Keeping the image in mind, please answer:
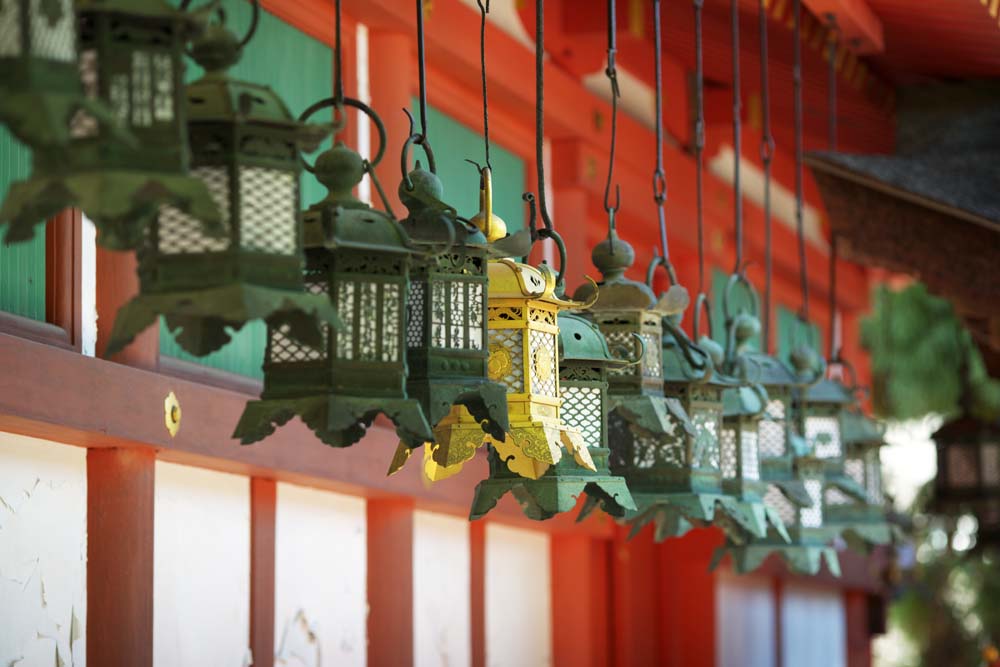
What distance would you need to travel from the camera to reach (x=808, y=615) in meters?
10.6

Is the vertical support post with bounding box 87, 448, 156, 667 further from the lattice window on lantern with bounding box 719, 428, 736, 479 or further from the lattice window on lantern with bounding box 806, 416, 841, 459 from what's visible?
the lattice window on lantern with bounding box 806, 416, 841, 459

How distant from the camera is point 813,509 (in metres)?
5.25

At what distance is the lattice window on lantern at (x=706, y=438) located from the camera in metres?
4.10

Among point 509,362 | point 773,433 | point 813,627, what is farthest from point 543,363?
point 813,627

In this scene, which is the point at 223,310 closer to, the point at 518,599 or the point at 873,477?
the point at 873,477

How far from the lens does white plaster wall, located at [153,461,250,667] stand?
462 centimetres

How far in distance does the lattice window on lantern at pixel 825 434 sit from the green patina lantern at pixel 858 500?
5 cm

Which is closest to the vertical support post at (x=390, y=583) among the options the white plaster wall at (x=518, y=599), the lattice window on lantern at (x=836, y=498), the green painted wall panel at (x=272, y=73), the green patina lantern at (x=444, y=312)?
the green painted wall panel at (x=272, y=73)

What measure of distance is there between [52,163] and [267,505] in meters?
3.05

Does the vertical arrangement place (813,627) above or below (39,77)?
below

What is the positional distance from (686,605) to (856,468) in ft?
8.55

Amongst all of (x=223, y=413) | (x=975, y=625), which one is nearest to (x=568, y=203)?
(x=223, y=413)

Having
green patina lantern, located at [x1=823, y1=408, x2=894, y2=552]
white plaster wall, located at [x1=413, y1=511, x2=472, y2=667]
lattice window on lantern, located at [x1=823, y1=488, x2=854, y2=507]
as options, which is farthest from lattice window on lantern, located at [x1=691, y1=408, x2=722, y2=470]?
white plaster wall, located at [x1=413, y1=511, x2=472, y2=667]

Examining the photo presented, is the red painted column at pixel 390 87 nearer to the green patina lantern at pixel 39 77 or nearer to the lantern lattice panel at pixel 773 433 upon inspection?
the lantern lattice panel at pixel 773 433
